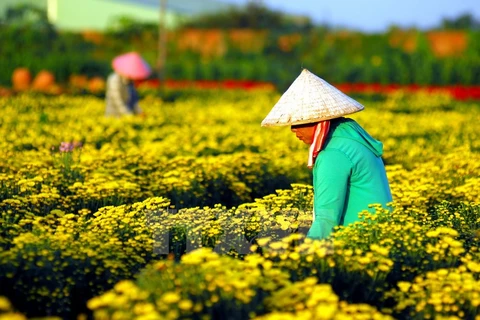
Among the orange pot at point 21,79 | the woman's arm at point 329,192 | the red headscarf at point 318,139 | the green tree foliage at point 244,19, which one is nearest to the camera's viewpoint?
the woman's arm at point 329,192

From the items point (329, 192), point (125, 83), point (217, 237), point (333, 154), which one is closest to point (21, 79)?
point (125, 83)

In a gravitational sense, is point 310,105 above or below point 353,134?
above

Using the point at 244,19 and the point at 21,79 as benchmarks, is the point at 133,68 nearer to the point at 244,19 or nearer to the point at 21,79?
the point at 21,79

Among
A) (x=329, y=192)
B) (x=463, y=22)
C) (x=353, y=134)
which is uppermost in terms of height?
(x=463, y=22)

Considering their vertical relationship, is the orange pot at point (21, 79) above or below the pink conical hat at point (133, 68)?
below

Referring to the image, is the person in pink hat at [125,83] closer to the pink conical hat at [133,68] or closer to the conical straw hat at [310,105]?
the pink conical hat at [133,68]

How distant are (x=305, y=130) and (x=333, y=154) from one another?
0.92 feet

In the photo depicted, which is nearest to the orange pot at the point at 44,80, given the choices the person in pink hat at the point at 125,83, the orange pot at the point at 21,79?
the orange pot at the point at 21,79

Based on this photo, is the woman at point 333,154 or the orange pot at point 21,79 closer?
the woman at point 333,154

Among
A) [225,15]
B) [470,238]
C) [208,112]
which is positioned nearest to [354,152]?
[470,238]

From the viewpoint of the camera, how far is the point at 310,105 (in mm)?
4883

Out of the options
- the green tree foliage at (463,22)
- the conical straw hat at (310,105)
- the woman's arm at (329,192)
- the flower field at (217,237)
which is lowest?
the flower field at (217,237)

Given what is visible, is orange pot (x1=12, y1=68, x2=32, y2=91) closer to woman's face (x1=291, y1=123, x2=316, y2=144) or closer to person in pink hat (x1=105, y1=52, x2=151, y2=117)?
person in pink hat (x1=105, y1=52, x2=151, y2=117)

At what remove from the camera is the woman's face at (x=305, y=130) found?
16.1 feet
